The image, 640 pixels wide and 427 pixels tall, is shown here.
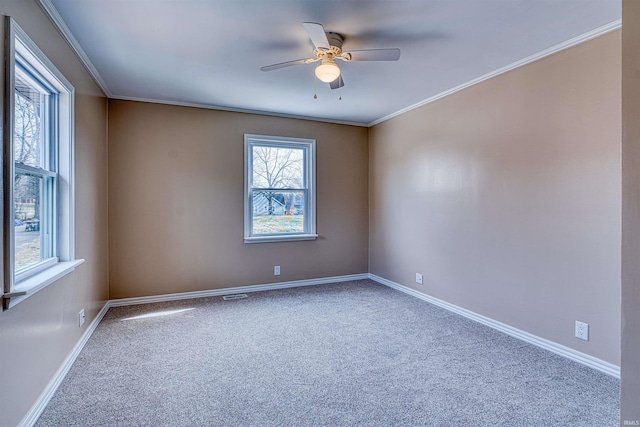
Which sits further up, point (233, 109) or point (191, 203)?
point (233, 109)

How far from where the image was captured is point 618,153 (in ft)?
7.61

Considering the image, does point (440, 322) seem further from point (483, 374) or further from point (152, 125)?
point (152, 125)

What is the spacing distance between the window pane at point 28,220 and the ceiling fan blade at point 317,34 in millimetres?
1952

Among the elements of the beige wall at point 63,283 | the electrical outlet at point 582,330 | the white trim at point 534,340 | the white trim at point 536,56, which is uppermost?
the white trim at point 536,56

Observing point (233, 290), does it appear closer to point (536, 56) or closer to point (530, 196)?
point (530, 196)

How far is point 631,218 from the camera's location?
0.95m

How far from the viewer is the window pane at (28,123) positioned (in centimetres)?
195

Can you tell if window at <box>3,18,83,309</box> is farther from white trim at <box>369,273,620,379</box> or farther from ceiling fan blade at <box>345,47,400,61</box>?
white trim at <box>369,273,620,379</box>

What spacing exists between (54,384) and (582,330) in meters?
3.81

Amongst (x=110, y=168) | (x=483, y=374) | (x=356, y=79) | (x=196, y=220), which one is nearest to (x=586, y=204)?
(x=483, y=374)

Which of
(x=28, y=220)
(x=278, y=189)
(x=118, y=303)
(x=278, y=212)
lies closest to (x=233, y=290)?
(x=278, y=212)

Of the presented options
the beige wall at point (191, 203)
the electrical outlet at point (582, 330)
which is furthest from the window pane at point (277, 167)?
the electrical outlet at point (582, 330)

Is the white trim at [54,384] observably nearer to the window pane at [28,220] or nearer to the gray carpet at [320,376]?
the gray carpet at [320,376]

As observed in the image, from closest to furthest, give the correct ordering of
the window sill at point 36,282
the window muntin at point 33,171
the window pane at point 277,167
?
the window sill at point 36,282
the window muntin at point 33,171
the window pane at point 277,167
